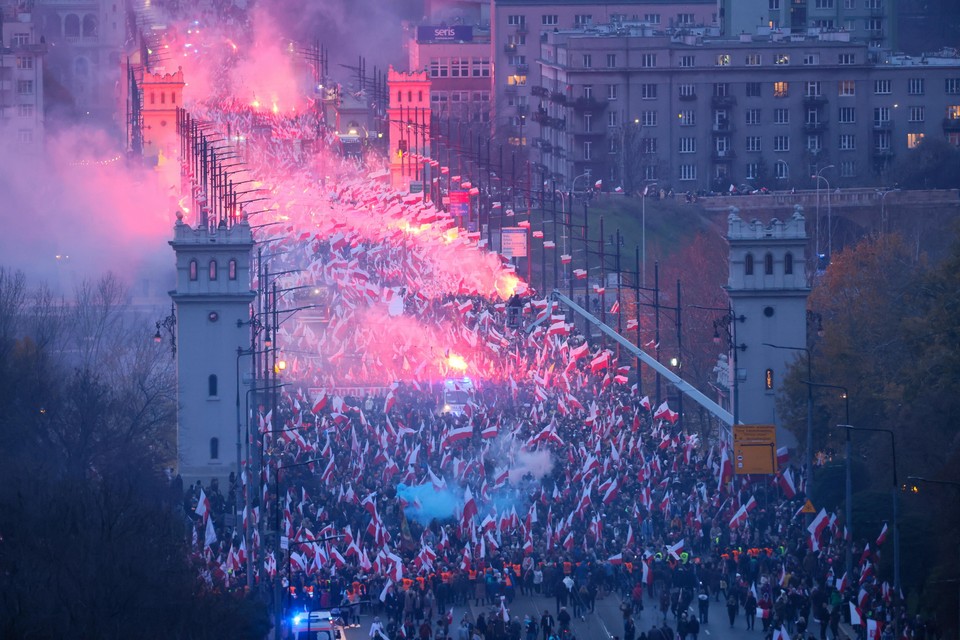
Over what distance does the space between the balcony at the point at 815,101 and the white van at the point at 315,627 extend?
253 ft

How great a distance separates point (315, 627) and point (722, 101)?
7711cm

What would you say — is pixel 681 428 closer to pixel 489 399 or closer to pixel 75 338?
pixel 489 399

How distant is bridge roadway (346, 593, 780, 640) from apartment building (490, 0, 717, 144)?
90885 millimetres

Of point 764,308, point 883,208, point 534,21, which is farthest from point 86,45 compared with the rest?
point 764,308

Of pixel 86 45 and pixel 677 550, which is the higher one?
pixel 86 45

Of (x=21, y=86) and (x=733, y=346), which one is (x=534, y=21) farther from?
(x=733, y=346)

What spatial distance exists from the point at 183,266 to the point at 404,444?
8682mm

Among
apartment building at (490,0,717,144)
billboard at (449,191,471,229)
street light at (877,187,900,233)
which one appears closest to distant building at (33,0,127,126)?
apartment building at (490,0,717,144)

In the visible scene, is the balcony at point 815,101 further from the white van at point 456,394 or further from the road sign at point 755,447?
the road sign at point 755,447

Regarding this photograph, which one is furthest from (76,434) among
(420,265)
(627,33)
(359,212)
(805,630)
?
(627,33)

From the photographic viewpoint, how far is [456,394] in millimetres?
63594

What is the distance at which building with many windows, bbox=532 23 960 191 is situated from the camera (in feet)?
384

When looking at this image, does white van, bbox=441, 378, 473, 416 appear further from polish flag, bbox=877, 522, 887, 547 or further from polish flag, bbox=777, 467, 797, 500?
polish flag, bbox=877, 522, 887, 547

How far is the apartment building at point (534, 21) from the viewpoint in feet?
452
